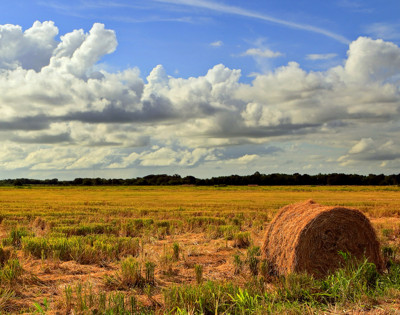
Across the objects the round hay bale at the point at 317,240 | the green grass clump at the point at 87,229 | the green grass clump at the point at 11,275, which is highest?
the round hay bale at the point at 317,240

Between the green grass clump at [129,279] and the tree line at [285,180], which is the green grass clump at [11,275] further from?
the tree line at [285,180]

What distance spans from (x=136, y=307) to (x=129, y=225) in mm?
10229

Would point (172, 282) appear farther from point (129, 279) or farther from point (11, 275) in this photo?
point (11, 275)

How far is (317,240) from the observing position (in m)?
9.12

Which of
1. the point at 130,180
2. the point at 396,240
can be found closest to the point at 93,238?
the point at 396,240

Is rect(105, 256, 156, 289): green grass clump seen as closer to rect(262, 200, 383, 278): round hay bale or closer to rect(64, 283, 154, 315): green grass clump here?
rect(64, 283, 154, 315): green grass clump

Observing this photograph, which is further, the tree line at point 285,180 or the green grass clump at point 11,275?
the tree line at point 285,180

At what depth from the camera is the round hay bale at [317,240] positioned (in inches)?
347

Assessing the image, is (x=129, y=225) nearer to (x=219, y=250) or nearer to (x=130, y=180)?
(x=219, y=250)

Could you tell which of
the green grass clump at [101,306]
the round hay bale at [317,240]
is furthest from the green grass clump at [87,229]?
the green grass clump at [101,306]

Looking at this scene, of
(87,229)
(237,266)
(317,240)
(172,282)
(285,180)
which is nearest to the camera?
(172,282)

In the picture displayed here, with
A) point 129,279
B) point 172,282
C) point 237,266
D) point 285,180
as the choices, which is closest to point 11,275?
point 129,279

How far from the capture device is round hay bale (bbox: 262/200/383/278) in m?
8.82

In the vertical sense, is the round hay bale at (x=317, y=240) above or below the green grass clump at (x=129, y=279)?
above
